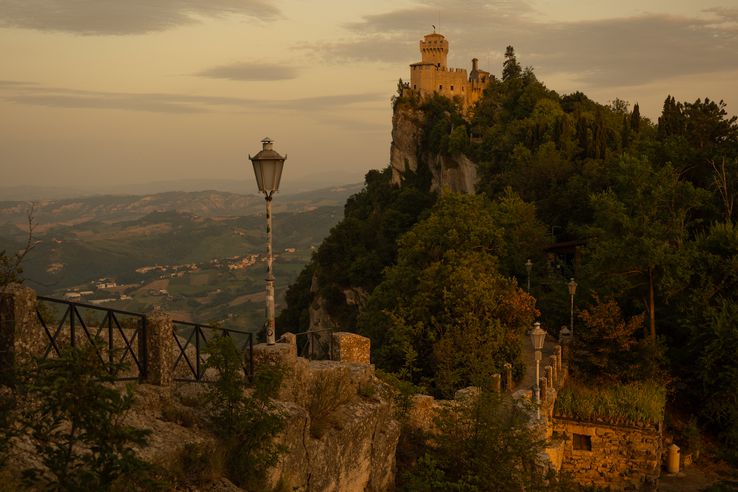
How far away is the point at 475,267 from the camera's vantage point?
28.0 m

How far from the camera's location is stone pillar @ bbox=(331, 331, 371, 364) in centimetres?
1502

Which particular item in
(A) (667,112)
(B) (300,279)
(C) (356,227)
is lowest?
(B) (300,279)

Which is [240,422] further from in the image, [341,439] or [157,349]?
[341,439]

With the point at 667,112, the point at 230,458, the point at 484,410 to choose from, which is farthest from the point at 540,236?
the point at 230,458

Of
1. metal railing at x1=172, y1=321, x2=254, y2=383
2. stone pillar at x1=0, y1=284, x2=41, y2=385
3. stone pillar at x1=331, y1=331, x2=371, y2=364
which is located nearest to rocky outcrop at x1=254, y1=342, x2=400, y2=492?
metal railing at x1=172, y1=321, x2=254, y2=383

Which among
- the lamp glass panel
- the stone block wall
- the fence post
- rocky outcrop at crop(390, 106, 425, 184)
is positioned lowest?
the stone block wall

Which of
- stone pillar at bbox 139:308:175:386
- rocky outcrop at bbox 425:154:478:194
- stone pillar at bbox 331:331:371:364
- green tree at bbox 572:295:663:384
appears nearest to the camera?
stone pillar at bbox 139:308:175:386

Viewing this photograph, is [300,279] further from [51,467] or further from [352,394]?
[51,467]

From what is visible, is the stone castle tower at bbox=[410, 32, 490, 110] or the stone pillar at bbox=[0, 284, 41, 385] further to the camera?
the stone castle tower at bbox=[410, 32, 490, 110]

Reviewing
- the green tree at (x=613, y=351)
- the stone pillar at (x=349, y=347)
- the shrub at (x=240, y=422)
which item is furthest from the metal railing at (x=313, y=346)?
the green tree at (x=613, y=351)

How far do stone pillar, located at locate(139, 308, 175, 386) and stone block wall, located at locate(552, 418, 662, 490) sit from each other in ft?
47.1

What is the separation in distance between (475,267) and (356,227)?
53740 mm

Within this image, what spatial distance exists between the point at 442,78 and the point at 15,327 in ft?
324

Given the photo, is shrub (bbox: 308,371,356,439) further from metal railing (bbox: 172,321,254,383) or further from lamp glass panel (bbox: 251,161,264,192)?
lamp glass panel (bbox: 251,161,264,192)
